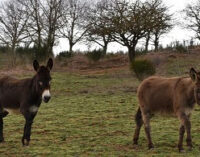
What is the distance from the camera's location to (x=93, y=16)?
35.7 metres

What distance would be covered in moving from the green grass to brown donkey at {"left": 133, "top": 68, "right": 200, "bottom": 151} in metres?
0.53

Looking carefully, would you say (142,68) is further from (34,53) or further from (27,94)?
(34,53)

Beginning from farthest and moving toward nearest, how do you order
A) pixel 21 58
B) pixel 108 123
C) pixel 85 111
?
pixel 21 58 < pixel 85 111 < pixel 108 123

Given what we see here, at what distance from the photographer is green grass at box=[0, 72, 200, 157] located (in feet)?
24.3

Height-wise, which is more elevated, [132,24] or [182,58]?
[132,24]

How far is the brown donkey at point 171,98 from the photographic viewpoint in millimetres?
7137

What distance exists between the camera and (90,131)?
9656 mm

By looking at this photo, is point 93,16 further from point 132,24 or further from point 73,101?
point 73,101

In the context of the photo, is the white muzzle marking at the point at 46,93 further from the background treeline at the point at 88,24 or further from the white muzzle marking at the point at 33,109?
the background treeline at the point at 88,24

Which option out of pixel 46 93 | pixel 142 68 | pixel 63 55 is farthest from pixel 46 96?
pixel 63 55

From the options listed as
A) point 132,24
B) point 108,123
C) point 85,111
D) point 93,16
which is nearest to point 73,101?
point 85,111

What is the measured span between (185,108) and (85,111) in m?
6.60

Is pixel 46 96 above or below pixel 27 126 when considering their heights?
above

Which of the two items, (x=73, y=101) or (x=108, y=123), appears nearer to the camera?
(x=108, y=123)
